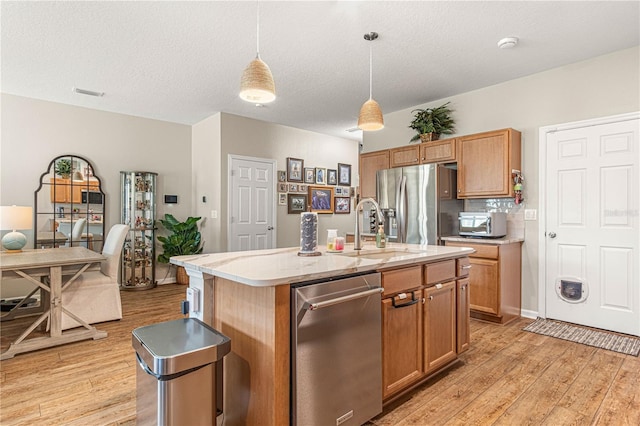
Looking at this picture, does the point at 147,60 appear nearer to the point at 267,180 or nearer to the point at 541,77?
the point at 267,180

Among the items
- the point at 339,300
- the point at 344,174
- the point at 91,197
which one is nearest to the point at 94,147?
the point at 91,197

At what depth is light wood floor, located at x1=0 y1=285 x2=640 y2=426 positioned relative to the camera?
1906mm

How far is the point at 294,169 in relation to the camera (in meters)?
6.15

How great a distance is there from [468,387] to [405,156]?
3.08 meters

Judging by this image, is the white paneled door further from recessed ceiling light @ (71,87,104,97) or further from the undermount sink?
recessed ceiling light @ (71,87,104,97)

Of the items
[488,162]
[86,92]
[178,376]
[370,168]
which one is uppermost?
[86,92]

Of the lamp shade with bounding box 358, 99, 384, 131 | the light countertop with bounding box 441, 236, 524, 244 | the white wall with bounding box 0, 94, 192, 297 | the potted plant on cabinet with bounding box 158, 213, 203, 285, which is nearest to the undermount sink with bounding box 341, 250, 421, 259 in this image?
the lamp shade with bounding box 358, 99, 384, 131

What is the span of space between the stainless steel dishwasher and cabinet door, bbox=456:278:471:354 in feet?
3.00

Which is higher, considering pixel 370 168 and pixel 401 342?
pixel 370 168

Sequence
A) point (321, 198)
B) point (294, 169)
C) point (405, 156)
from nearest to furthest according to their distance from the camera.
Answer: point (405, 156), point (294, 169), point (321, 198)

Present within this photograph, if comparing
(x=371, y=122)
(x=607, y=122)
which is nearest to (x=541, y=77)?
(x=607, y=122)

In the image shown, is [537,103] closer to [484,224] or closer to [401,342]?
[484,224]

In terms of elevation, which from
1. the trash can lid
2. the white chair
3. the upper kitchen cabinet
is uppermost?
the upper kitchen cabinet

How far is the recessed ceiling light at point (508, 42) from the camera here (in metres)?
3.00
